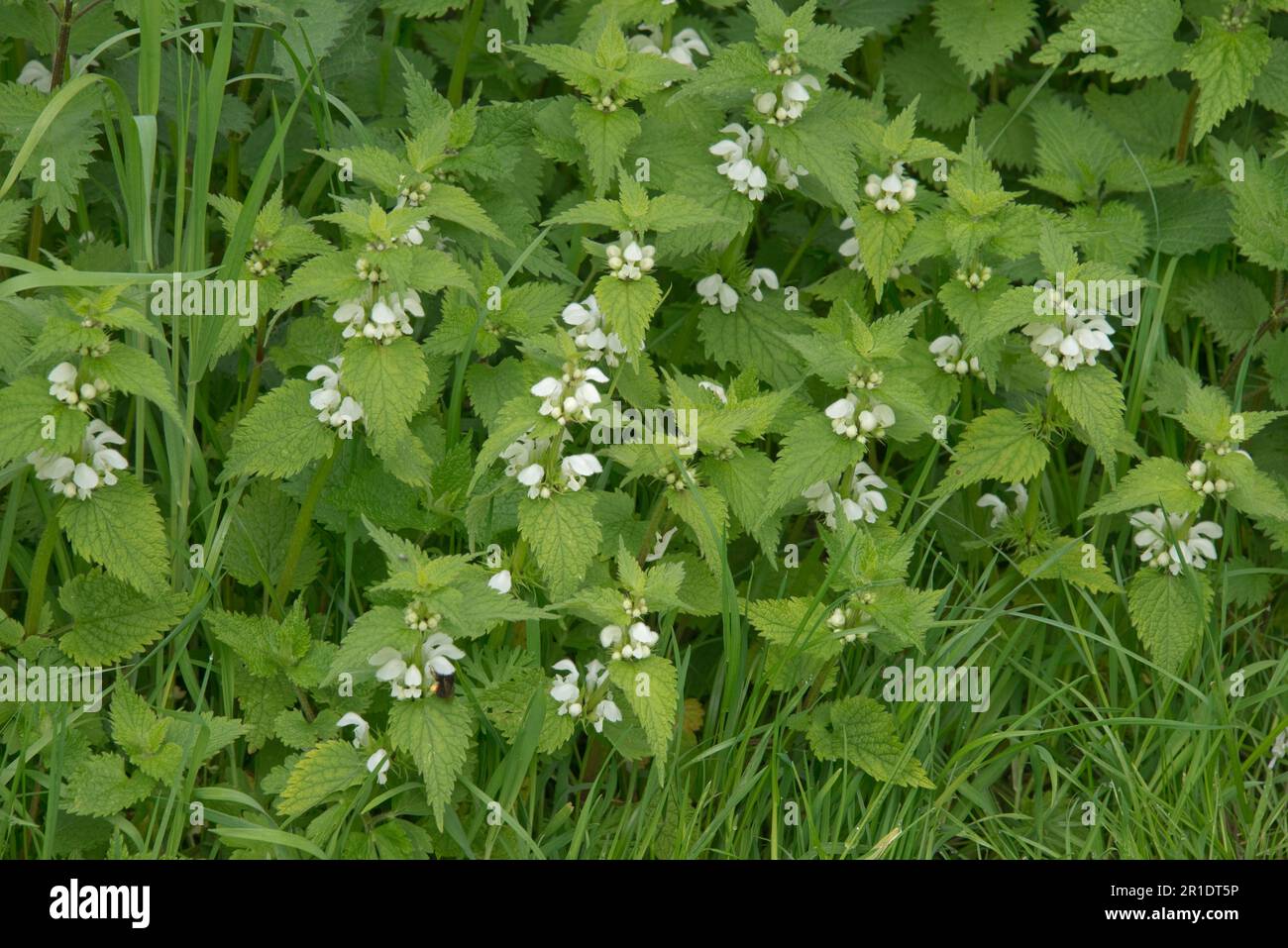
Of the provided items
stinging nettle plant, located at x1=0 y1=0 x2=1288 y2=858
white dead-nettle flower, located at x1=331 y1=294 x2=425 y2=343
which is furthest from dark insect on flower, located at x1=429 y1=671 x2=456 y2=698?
white dead-nettle flower, located at x1=331 y1=294 x2=425 y2=343

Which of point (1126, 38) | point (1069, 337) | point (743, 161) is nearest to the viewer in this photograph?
point (1069, 337)

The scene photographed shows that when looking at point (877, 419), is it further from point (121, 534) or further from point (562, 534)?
point (121, 534)

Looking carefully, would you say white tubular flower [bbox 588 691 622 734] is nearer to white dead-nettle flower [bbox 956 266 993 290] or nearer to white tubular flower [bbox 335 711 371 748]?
white tubular flower [bbox 335 711 371 748]

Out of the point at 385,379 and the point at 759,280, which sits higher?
the point at 759,280

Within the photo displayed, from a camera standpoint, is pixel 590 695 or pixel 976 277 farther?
pixel 976 277

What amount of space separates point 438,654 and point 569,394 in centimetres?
69

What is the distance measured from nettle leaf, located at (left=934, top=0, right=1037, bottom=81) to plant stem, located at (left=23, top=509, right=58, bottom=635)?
305 centimetres

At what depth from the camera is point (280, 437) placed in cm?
351

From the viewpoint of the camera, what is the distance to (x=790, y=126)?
388 cm

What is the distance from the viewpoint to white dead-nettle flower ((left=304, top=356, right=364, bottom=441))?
11.4 ft

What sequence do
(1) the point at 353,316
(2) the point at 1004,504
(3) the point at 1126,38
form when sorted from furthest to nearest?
(3) the point at 1126,38 < (2) the point at 1004,504 < (1) the point at 353,316

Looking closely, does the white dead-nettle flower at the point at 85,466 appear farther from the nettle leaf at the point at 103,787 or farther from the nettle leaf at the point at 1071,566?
the nettle leaf at the point at 1071,566

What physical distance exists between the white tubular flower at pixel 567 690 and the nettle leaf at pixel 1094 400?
1.48 m

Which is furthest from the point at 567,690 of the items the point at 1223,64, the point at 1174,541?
the point at 1223,64
